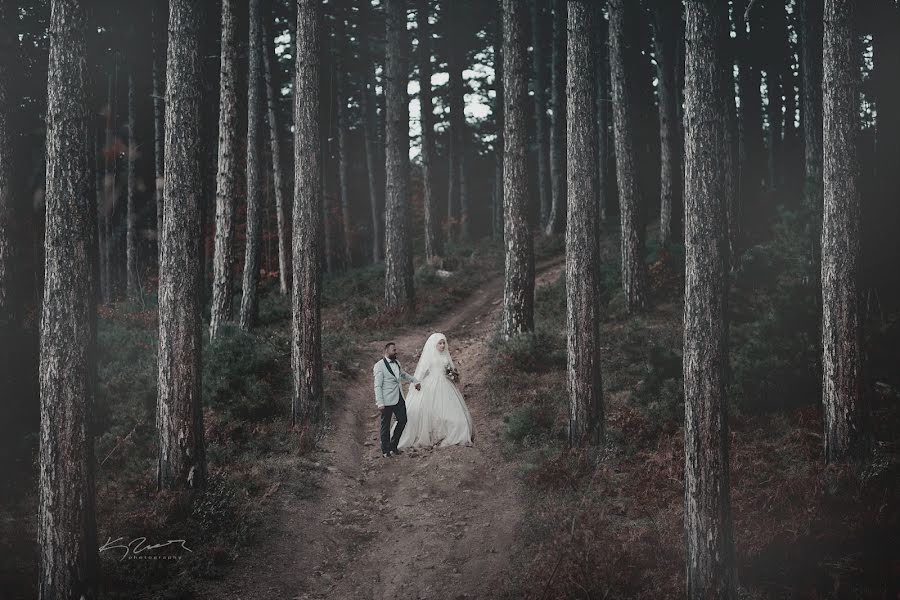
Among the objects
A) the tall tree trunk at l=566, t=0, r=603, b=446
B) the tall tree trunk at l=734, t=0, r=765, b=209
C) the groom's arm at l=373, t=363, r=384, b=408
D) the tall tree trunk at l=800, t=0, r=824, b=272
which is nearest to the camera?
the tall tree trunk at l=566, t=0, r=603, b=446

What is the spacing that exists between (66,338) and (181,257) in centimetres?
300

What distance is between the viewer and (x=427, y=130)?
91.6ft

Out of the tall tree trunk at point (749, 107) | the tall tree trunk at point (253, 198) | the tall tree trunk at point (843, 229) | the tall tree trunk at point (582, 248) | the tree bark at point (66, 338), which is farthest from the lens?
the tall tree trunk at point (749, 107)

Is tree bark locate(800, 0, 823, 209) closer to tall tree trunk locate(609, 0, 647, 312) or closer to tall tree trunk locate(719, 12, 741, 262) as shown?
tall tree trunk locate(719, 12, 741, 262)

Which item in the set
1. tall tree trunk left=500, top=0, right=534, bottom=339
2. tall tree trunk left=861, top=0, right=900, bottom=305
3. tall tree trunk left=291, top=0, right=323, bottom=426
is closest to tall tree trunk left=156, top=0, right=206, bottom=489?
tall tree trunk left=291, top=0, right=323, bottom=426

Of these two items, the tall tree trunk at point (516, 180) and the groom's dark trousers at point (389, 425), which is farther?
the tall tree trunk at point (516, 180)

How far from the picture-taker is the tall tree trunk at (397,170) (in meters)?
22.3

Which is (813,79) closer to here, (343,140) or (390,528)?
(390,528)

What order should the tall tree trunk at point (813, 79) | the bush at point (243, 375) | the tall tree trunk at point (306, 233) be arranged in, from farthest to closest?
the tall tree trunk at point (813, 79) → the bush at point (243, 375) → the tall tree trunk at point (306, 233)

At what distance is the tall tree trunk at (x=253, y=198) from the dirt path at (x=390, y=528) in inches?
290

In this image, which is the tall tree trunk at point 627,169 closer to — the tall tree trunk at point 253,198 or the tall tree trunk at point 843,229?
the tall tree trunk at point 843,229

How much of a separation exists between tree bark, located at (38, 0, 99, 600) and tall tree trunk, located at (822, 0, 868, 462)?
1078 cm

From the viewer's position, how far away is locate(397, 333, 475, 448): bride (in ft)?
44.2

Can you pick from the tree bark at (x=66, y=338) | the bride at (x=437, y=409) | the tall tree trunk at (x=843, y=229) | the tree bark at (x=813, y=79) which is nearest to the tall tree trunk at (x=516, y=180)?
the bride at (x=437, y=409)
